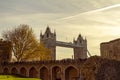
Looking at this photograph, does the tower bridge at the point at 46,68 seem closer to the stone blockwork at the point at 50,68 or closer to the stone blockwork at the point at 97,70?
the stone blockwork at the point at 50,68

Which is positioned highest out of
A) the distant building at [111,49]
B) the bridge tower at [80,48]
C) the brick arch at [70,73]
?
the bridge tower at [80,48]

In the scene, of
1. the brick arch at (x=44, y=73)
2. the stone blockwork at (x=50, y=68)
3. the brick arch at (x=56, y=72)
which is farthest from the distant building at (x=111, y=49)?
the brick arch at (x=44, y=73)

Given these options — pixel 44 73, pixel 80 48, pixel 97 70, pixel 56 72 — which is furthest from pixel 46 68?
pixel 80 48

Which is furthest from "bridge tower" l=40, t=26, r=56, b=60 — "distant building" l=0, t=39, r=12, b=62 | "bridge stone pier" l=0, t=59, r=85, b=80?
"bridge stone pier" l=0, t=59, r=85, b=80

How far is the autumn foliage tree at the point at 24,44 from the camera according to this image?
70.0 meters

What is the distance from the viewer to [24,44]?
7038cm

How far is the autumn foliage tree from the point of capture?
70000 millimetres

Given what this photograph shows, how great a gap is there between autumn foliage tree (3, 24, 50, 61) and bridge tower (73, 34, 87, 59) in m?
88.7

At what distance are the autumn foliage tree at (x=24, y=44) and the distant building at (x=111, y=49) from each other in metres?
16.8

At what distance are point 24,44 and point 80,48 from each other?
346ft

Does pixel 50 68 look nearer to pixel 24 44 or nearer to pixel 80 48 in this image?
pixel 24 44

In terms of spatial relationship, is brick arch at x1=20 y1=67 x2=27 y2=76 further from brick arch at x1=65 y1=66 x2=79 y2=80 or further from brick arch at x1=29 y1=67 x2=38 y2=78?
brick arch at x1=65 y1=66 x2=79 y2=80

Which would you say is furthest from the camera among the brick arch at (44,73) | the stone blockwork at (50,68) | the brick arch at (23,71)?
the brick arch at (23,71)

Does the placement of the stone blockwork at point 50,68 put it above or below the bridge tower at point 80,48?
below
